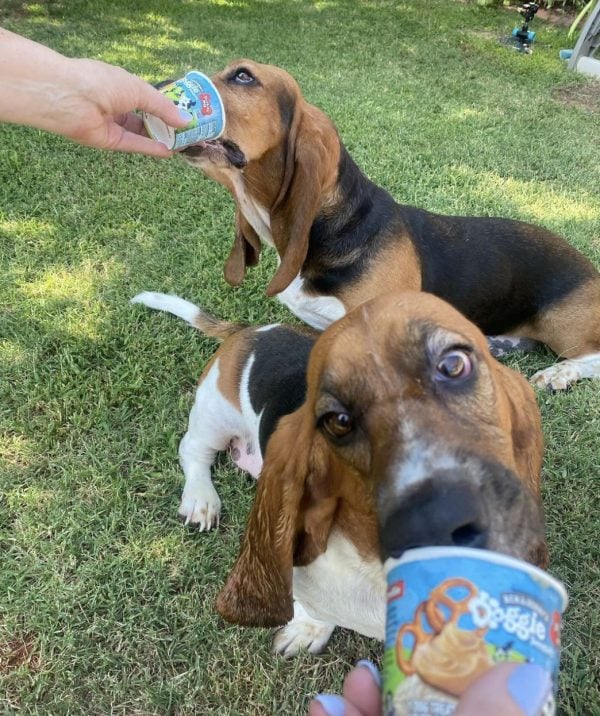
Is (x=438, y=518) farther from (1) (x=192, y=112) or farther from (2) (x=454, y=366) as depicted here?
(1) (x=192, y=112)

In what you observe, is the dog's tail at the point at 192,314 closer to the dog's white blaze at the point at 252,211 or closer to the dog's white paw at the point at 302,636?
the dog's white blaze at the point at 252,211

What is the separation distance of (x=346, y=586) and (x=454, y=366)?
102 cm

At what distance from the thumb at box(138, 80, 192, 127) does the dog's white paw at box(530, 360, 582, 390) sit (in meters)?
2.99

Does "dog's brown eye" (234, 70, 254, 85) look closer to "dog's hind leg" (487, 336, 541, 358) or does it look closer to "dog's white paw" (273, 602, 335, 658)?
"dog's hind leg" (487, 336, 541, 358)

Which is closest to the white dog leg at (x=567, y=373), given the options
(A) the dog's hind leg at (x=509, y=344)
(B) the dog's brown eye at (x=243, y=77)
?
(A) the dog's hind leg at (x=509, y=344)

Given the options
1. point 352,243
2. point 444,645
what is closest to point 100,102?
point 352,243

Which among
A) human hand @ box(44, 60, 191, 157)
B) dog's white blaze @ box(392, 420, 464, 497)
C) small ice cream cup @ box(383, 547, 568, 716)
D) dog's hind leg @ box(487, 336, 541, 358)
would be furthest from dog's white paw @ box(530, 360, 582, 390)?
small ice cream cup @ box(383, 547, 568, 716)

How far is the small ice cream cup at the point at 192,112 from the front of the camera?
3.38 metres

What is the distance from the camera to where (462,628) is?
3.88ft

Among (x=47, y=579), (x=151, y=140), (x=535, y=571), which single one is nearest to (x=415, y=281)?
(x=151, y=140)

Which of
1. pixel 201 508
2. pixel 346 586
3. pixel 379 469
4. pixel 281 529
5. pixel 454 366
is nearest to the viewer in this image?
pixel 379 469

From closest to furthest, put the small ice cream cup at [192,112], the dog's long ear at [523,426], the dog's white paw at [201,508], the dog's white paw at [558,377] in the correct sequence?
the dog's long ear at [523,426]
the small ice cream cup at [192,112]
the dog's white paw at [201,508]
the dog's white paw at [558,377]

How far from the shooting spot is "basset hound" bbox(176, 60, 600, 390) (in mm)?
3855

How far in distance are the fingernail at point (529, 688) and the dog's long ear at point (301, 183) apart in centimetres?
302
